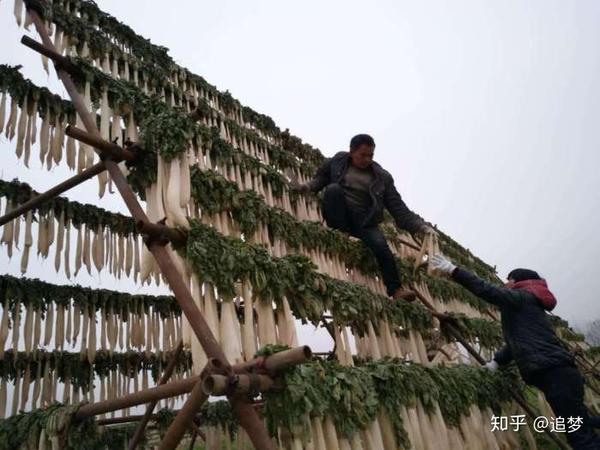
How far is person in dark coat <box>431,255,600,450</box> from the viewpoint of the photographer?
14.3ft

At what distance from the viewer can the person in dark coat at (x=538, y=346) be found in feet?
14.3

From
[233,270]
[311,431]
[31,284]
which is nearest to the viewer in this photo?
[311,431]

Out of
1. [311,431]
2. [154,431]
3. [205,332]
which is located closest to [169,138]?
[205,332]

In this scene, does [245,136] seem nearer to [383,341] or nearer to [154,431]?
[383,341]

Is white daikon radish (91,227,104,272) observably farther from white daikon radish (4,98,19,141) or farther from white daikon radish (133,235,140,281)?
white daikon radish (4,98,19,141)

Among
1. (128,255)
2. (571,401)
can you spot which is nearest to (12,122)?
(128,255)

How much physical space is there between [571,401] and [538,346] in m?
0.55

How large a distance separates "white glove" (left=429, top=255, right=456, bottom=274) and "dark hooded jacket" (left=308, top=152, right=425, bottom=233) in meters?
0.61

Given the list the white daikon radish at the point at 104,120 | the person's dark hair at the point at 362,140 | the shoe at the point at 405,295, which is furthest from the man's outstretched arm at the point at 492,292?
the white daikon radish at the point at 104,120

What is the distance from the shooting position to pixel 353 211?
227 inches

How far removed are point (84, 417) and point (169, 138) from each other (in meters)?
1.87

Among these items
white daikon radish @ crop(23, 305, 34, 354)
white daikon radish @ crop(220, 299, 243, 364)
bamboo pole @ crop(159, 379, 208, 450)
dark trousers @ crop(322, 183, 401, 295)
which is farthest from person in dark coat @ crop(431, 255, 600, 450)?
white daikon radish @ crop(23, 305, 34, 354)

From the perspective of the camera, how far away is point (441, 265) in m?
5.21

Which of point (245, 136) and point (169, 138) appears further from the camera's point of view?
point (245, 136)
